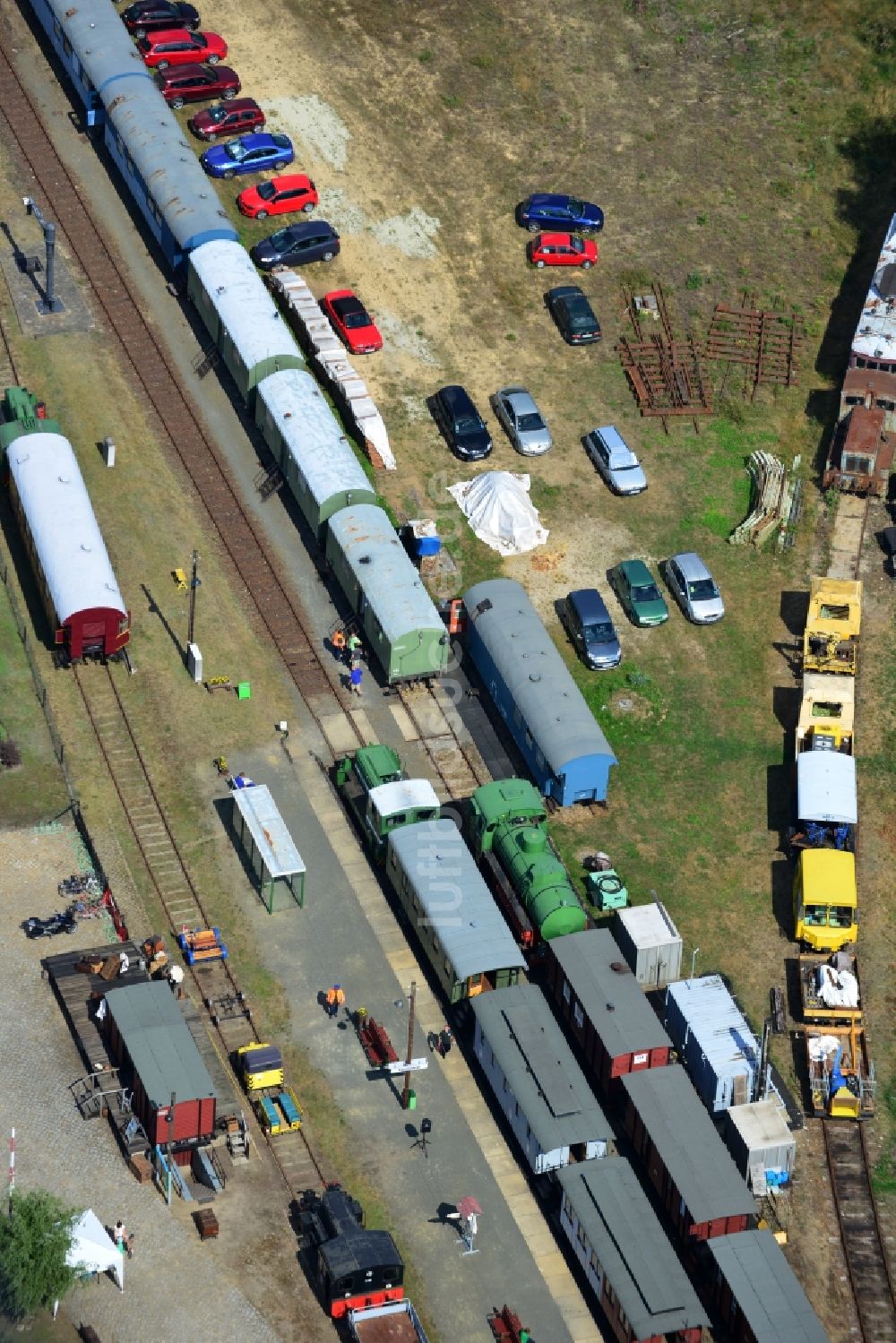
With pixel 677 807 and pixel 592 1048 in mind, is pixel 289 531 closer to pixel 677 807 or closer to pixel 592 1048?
pixel 677 807

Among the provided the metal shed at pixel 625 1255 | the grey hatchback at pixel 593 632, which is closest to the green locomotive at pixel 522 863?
the grey hatchback at pixel 593 632

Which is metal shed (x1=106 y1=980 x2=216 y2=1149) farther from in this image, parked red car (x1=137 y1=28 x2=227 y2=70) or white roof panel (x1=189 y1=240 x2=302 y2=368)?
parked red car (x1=137 y1=28 x2=227 y2=70)

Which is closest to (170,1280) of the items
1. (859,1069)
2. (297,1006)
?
(297,1006)

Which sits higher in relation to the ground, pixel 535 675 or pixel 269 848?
pixel 535 675

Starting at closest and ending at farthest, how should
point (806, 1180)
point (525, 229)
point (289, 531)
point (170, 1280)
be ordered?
point (170, 1280), point (806, 1180), point (289, 531), point (525, 229)

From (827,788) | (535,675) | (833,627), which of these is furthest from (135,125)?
(827,788)

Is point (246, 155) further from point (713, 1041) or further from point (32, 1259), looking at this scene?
point (32, 1259)

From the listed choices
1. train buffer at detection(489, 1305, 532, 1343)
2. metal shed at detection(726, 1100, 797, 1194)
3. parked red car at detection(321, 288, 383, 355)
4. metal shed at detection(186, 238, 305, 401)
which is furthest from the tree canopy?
parked red car at detection(321, 288, 383, 355)
